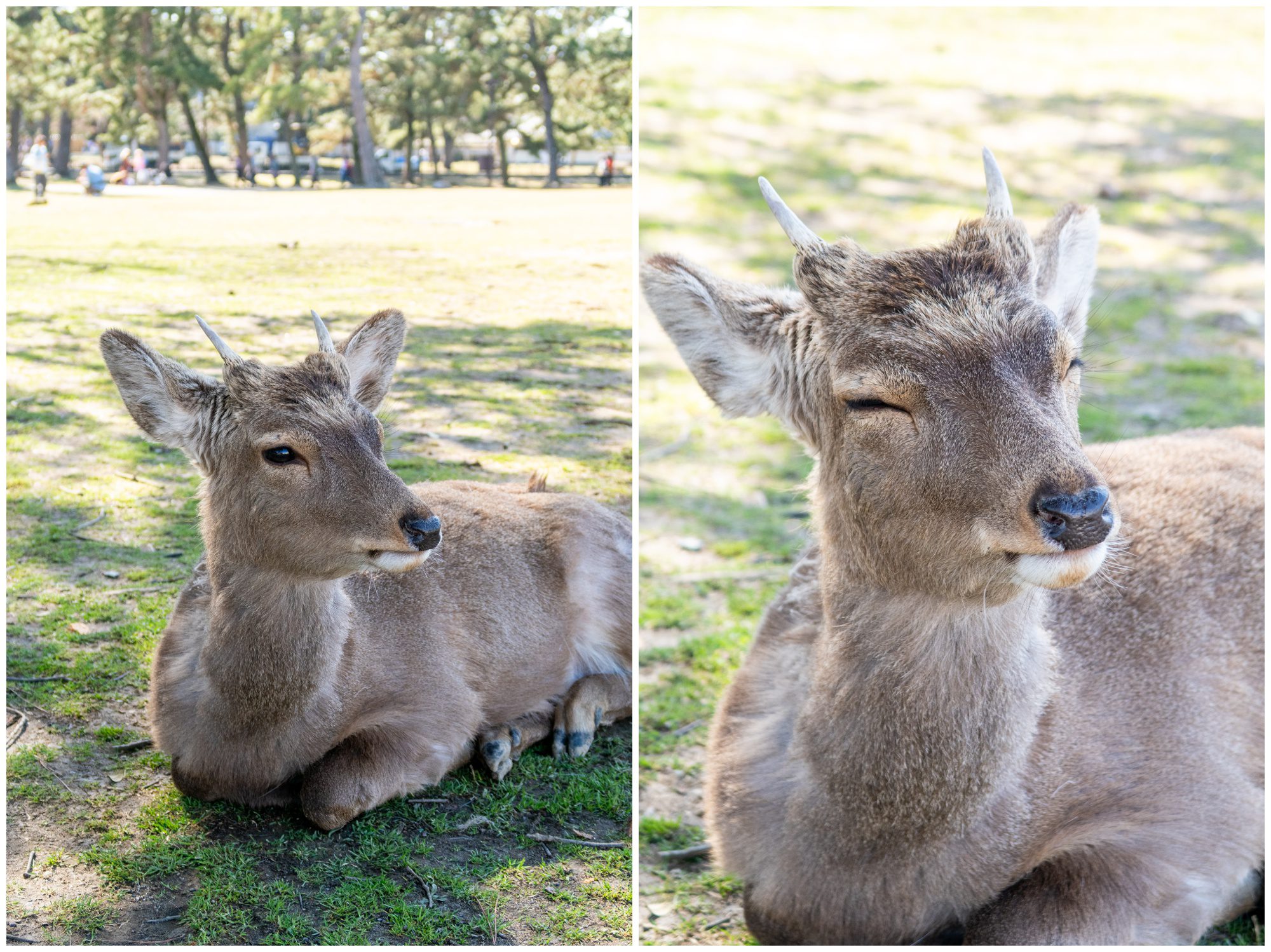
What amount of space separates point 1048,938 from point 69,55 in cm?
372

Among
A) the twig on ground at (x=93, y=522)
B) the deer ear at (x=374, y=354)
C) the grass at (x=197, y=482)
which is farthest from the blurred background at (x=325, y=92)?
the twig on ground at (x=93, y=522)

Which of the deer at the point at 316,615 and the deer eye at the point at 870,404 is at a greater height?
the deer eye at the point at 870,404

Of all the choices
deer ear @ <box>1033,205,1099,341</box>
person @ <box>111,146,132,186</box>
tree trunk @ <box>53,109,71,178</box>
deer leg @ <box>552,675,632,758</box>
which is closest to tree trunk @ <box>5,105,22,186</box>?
tree trunk @ <box>53,109,71,178</box>

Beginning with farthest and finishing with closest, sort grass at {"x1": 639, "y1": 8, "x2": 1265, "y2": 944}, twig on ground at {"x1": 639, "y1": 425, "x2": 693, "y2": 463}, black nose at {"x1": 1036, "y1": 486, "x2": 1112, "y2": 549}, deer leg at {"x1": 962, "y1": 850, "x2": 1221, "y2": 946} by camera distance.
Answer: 1. twig on ground at {"x1": 639, "y1": 425, "x2": 693, "y2": 463}
2. grass at {"x1": 639, "y1": 8, "x2": 1265, "y2": 944}
3. deer leg at {"x1": 962, "y1": 850, "x2": 1221, "y2": 946}
4. black nose at {"x1": 1036, "y1": 486, "x2": 1112, "y2": 549}

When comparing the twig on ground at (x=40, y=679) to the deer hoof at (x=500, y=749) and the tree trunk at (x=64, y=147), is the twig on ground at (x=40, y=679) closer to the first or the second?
the deer hoof at (x=500, y=749)

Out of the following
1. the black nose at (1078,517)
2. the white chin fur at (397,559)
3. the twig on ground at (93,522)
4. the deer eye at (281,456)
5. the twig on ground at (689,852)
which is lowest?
the twig on ground at (689,852)

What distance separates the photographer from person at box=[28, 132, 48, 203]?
12.3 feet

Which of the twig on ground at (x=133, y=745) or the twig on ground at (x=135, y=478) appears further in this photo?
the twig on ground at (x=135, y=478)

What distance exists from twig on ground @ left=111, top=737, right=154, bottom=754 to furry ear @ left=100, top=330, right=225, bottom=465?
809 millimetres

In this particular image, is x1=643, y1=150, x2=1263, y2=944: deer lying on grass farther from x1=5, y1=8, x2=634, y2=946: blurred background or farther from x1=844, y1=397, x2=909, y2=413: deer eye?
x1=5, y1=8, x2=634, y2=946: blurred background

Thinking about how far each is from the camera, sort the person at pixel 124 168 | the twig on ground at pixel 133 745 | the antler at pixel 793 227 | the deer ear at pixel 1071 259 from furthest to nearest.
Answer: the person at pixel 124 168 < the twig on ground at pixel 133 745 < the deer ear at pixel 1071 259 < the antler at pixel 793 227

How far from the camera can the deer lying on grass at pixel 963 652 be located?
8.77 ft

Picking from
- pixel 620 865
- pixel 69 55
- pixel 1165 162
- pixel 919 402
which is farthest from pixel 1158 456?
pixel 1165 162

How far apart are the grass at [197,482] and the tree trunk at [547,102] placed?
0.08 meters
